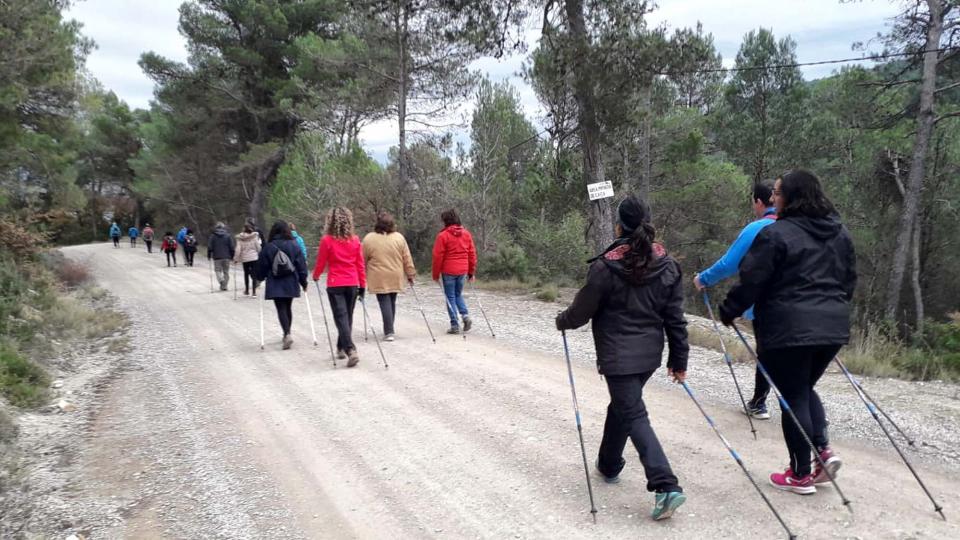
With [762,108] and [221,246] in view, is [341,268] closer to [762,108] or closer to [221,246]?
[221,246]

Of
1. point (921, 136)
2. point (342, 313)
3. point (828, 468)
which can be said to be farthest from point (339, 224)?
point (921, 136)

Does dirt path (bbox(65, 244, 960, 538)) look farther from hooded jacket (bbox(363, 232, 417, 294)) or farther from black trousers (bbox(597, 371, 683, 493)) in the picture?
hooded jacket (bbox(363, 232, 417, 294))

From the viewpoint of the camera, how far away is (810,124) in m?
22.8

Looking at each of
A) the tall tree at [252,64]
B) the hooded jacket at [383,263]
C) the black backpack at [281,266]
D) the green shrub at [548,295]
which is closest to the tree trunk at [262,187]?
the tall tree at [252,64]

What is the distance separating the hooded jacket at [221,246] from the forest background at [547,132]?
368 centimetres

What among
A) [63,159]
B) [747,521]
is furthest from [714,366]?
[63,159]

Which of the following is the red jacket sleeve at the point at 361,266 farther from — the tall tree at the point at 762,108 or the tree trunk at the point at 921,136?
the tall tree at the point at 762,108

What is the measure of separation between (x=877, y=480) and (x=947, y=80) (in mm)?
18801

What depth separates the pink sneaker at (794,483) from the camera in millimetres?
3773

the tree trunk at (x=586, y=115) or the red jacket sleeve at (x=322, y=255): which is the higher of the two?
the tree trunk at (x=586, y=115)

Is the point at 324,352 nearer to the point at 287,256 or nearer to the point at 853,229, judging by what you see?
the point at 287,256

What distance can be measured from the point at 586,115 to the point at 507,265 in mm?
5377

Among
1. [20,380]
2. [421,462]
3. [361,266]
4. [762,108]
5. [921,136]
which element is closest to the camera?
[421,462]

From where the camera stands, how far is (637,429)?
11.9 feet
